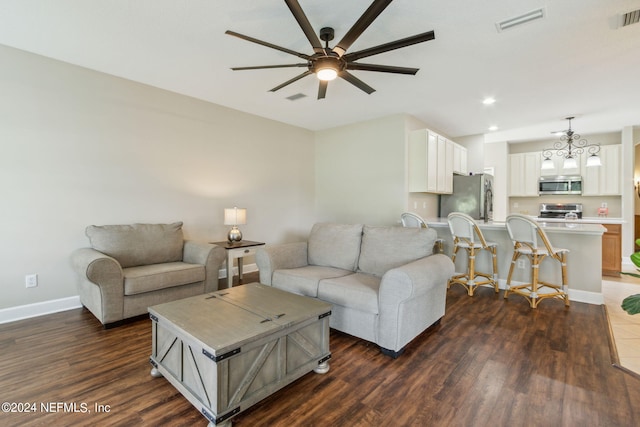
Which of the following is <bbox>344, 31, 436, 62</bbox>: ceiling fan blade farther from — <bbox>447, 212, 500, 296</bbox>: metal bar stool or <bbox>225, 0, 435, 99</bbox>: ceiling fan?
<bbox>447, 212, 500, 296</bbox>: metal bar stool

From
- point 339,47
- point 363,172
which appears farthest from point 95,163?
point 363,172

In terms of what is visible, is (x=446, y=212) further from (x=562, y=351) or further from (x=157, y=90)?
(x=157, y=90)

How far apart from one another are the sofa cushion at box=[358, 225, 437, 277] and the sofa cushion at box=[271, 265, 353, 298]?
0.84ft

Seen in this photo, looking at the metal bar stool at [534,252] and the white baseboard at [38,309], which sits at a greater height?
the metal bar stool at [534,252]

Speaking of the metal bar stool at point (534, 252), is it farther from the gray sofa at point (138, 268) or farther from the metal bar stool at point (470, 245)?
the gray sofa at point (138, 268)

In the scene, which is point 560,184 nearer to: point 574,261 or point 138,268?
point 574,261

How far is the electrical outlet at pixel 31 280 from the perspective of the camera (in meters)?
2.98

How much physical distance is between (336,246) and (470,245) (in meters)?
1.85

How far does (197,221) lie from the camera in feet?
13.9

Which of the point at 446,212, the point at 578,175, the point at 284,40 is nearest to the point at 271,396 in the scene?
the point at 284,40

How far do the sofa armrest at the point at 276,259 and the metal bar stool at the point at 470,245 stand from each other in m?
2.03

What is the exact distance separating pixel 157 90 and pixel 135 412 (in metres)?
3.53

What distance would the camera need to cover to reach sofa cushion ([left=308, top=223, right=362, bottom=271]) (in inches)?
125

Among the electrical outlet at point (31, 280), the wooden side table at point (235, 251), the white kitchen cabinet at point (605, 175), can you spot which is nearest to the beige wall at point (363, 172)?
the wooden side table at point (235, 251)
